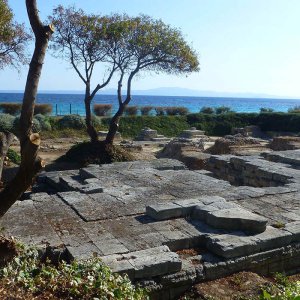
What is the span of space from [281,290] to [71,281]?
8.73 feet

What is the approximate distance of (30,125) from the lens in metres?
3.87

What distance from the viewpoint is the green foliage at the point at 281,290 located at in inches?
160

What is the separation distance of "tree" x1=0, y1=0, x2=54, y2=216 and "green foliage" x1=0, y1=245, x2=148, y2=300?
0.73 meters

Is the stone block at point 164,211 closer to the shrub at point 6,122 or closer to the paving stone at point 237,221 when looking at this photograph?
the paving stone at point 237,221

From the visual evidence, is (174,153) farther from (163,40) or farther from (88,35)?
(88,35)

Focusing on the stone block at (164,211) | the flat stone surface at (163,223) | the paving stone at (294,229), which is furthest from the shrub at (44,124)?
the paving stone at (294,229)

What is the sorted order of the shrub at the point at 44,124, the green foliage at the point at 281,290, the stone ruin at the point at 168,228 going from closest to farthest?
the green foliage at the point at 281,290
the stone ruin at the point at 168,228
the shrub at the point at 44,124

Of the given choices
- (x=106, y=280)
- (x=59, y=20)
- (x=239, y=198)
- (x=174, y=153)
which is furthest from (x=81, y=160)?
(x=106, y=280)

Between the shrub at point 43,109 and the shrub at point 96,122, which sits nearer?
the shrub at point 96,122

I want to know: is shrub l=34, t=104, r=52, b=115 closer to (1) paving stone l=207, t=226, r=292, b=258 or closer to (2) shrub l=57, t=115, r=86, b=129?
(2) shrub l=57, t=115, r=86, b=129

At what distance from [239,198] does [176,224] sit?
226cm

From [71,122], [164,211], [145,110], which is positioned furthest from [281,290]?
[145,110]

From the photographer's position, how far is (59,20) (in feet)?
59.0

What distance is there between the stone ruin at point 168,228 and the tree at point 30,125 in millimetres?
1730
